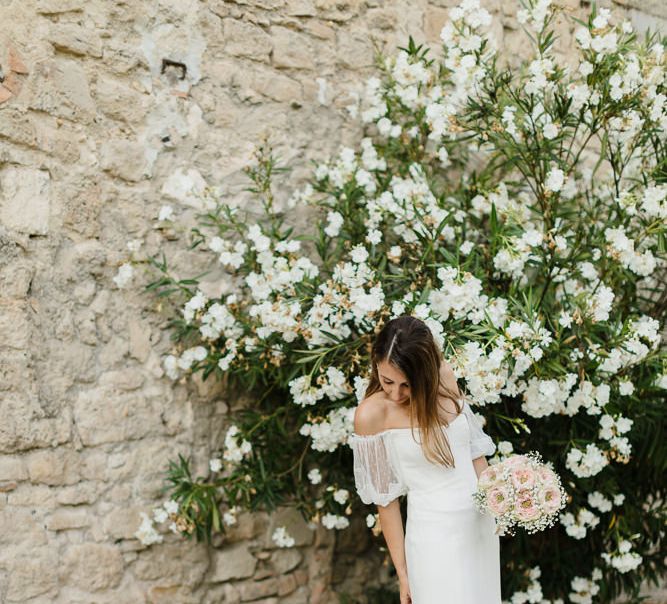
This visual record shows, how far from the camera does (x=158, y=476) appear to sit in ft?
12.5

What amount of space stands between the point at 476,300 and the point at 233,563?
1.76 metres

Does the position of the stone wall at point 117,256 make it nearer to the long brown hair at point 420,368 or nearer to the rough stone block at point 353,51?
the rough stone block at point 353,51

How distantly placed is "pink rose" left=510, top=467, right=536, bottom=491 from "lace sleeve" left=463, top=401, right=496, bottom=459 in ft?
1.07

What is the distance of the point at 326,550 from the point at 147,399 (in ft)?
4.22

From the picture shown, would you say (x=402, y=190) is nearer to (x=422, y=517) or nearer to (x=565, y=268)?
(x=565, y=268)

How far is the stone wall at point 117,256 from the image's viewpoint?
136 inches

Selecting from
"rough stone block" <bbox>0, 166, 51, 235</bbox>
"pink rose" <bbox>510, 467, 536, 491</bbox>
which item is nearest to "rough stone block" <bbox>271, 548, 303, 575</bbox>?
"pink rose" <bbox>510, 467, 536, 491</bbox>

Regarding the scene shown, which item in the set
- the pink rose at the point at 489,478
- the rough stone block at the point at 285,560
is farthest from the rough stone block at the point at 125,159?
the pink rose at the point at 489,478

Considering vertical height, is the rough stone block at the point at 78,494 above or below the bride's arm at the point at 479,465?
below

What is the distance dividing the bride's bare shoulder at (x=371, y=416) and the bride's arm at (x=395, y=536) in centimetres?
Result: 27

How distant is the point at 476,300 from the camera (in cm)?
338

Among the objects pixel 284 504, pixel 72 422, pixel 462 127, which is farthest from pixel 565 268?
pixel 72 422

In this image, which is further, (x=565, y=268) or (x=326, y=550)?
(x=326, y=550)

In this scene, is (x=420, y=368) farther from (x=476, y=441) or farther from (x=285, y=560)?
(x=285, y=560)
